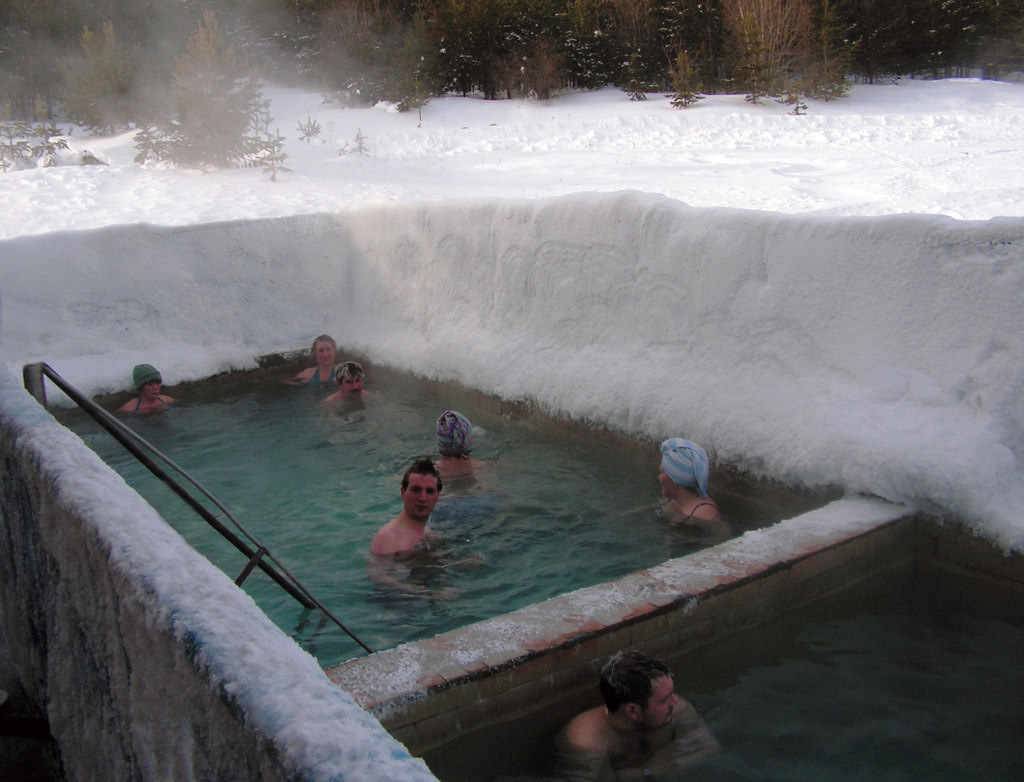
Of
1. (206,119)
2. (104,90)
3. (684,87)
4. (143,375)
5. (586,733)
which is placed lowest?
(586,733)

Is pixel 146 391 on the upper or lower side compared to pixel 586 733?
upper

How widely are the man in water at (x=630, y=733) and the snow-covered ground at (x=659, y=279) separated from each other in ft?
5.31

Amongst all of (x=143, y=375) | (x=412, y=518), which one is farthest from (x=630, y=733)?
(x=143, y=375)

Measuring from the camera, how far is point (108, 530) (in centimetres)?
166

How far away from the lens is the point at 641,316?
5.56 metres

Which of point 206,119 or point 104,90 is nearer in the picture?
point 206,119

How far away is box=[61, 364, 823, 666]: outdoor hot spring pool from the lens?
4.23m

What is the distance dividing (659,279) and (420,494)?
2.07 metres

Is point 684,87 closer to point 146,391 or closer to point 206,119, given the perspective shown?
point 206,119

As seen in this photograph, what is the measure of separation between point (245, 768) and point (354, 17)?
21.4 metres

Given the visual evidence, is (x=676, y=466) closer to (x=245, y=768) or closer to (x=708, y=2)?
(x=245, y=768)

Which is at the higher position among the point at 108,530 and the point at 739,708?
the point at 108,530

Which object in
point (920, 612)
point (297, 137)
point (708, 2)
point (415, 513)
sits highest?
point (708, 2)

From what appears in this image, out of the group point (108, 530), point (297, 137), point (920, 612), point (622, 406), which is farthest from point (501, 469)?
point (297, 137)
